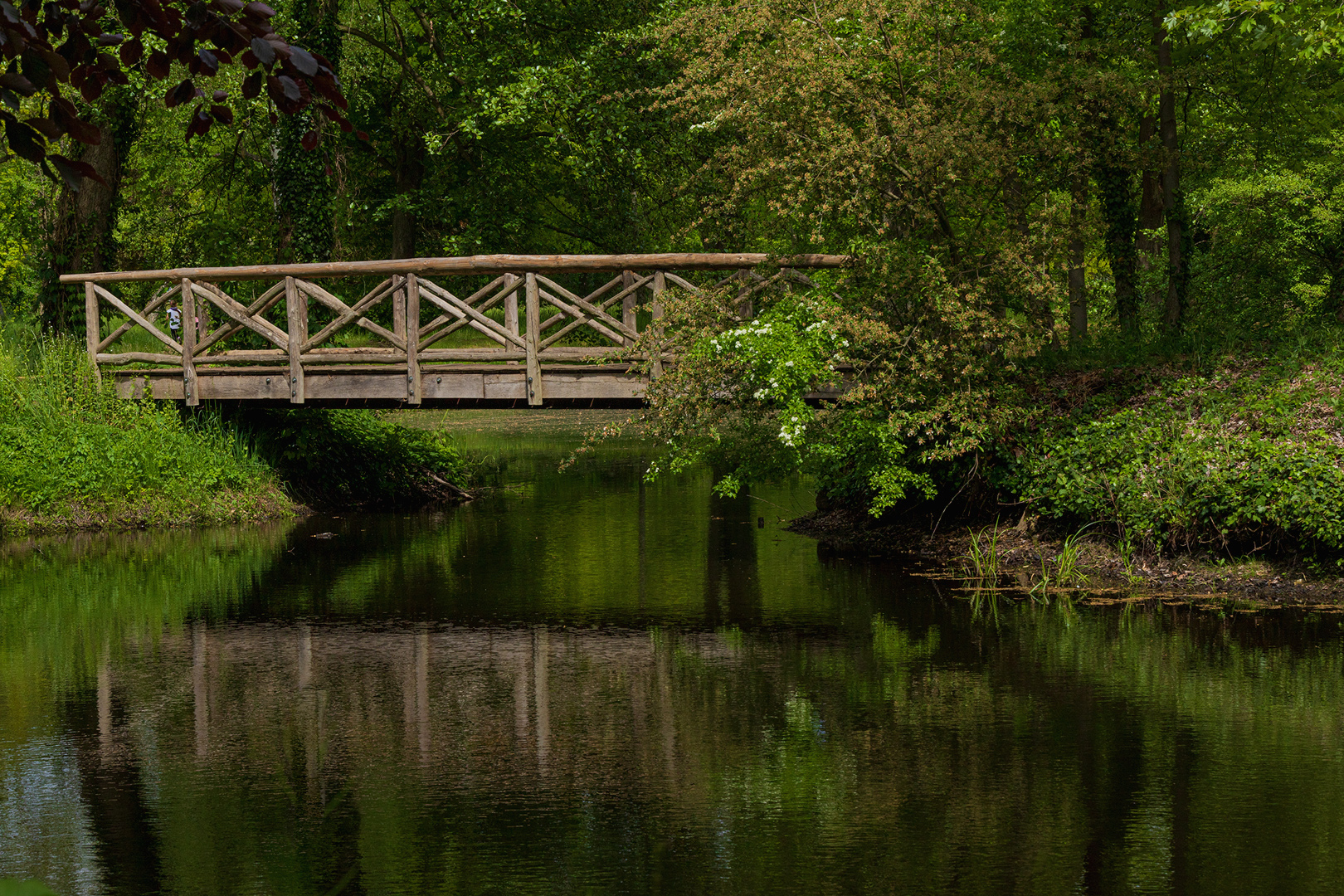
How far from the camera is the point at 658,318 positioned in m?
14.6

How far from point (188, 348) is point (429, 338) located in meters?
3.12

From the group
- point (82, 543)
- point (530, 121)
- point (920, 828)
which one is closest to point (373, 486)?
point (82, 543)

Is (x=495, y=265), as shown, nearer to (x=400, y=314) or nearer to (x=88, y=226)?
(x=400, y=314)

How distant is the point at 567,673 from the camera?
938 centimetres

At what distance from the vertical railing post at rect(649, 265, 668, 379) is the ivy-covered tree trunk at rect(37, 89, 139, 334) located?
10330 mm

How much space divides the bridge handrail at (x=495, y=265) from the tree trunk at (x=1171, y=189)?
4.99m

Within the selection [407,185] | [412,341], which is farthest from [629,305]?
[407,185]

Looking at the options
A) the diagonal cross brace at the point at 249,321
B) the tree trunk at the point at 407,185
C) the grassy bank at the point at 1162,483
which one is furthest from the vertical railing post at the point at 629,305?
the tree trunk at the point at 407,185

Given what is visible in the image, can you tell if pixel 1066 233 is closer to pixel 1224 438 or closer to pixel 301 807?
pixel 1224 438

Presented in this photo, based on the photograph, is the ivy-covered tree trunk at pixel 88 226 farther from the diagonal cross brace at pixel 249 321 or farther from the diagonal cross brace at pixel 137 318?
the diagonal cross brace at pixel 249 321

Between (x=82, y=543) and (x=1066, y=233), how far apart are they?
10.6 metres

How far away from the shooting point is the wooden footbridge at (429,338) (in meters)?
15.0

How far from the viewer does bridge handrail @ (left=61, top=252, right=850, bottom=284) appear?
46.8 ft

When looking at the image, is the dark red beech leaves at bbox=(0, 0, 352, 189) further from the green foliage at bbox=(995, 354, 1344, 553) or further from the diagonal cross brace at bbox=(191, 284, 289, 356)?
the diagonal cross brace at bbox=(191, 284, 289, 356)
